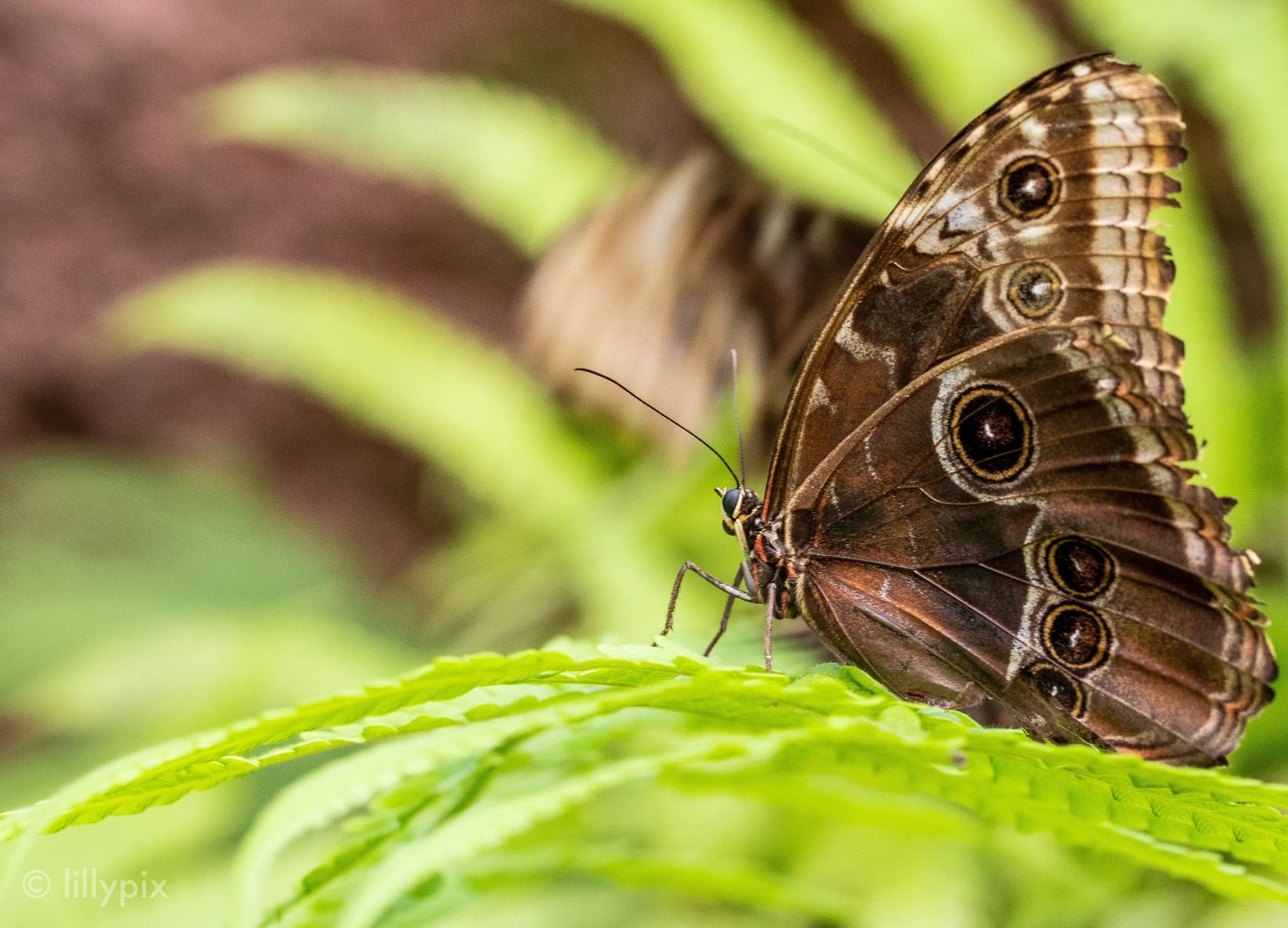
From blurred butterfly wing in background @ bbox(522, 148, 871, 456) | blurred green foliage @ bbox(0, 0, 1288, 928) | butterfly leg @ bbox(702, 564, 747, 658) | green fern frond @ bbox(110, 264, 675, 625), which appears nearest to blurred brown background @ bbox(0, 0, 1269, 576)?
blurred green foliage @ bbox(0, 0, 1288, 928)

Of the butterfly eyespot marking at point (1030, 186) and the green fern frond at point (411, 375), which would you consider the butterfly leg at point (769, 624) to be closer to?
the butterfly eyespot marking at point (1030, 186)

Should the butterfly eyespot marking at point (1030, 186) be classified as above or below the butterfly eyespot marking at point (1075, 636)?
above

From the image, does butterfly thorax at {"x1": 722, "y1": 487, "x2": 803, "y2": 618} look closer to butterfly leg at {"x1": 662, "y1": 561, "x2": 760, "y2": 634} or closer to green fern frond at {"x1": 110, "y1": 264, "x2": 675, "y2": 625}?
butterfly leg at {"x1": 662, "y1": 561, "x2": 760, "y2": 634}

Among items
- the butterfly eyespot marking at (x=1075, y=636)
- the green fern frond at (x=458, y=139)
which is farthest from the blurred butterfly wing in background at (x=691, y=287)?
the green fern frond at (x=458, y=139)

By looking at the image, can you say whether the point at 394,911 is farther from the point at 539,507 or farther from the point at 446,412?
the point at 446,412

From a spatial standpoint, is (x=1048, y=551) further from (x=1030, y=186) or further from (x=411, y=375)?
(x=411, y=375)

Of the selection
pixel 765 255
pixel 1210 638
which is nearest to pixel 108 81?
pixel 765 255
